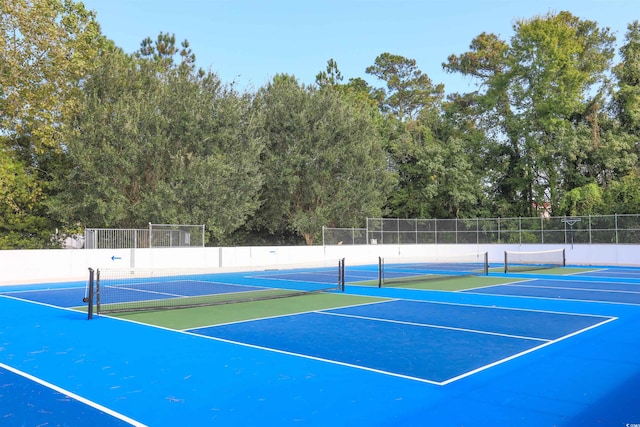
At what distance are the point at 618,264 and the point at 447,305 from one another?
23701mm

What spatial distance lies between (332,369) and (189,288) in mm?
13174

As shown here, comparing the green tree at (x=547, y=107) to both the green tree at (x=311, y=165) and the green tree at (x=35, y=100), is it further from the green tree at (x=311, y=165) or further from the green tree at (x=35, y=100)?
the green tree at (x=35, y=100)

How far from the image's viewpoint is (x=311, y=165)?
136 ft

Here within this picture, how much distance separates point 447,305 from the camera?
14.6 meters

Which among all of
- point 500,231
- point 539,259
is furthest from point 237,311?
point 500,231

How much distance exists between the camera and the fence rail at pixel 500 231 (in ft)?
111

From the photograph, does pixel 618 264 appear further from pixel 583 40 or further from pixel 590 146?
pixel 583 40

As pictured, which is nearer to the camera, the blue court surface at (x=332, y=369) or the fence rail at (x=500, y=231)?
the blue court surface at (x=332, y=369)

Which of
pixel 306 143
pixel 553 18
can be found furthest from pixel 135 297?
pixel 553 18

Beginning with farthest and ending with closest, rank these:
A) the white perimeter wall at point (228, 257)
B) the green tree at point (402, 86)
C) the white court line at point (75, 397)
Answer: the green tree at point (402, 86) < the white perimeter wall at point (228, 257) < the white court line at point (75, 397)

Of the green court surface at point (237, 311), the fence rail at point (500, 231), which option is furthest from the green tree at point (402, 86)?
the green court surface at point (237, 311)

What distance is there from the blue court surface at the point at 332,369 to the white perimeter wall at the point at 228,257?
33.9ft

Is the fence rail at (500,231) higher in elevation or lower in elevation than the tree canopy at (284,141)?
lower

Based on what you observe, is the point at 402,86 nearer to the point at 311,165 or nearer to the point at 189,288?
the point at 311,165
